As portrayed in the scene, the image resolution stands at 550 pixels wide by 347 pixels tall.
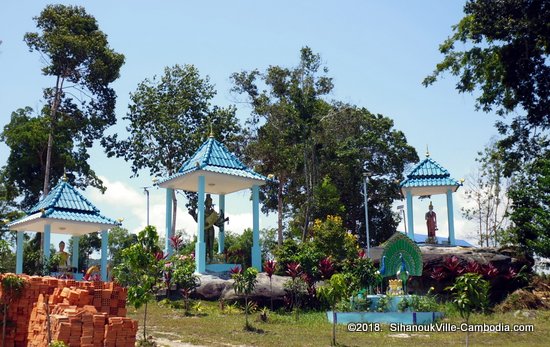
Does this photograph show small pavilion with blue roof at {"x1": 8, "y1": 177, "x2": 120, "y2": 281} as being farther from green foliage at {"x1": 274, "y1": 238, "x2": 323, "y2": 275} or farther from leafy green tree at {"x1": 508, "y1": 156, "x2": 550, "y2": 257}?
leafy green tree at {"x1": 508, "y1": 156, "x2": 550, "y2": 257}

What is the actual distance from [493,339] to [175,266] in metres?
10.4

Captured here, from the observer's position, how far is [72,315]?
11141mm

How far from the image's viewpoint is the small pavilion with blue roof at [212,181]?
22.4 meters

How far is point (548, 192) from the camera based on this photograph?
82.7 ft

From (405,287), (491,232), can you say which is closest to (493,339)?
(405,287)

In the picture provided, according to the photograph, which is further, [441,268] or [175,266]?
[441,268]

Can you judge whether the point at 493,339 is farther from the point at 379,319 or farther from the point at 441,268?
the point at 441,268

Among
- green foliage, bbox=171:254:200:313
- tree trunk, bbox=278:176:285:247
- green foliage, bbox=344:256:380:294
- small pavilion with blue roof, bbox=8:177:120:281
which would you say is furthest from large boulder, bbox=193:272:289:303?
tree trunk, bbox=278:176:285:247

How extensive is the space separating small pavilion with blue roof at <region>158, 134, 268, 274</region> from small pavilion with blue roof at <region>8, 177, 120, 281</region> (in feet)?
9.38

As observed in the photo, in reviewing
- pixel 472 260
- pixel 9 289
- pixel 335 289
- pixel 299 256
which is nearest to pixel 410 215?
pixel 472 260

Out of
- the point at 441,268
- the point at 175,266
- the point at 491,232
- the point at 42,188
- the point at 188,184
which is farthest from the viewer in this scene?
the point at 491,232

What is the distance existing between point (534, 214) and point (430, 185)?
167 inches

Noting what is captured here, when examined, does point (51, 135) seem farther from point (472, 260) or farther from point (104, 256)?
point (472, 260)

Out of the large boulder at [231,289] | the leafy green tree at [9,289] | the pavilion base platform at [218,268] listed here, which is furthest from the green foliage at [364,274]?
the leafy green tree at [9,289]
